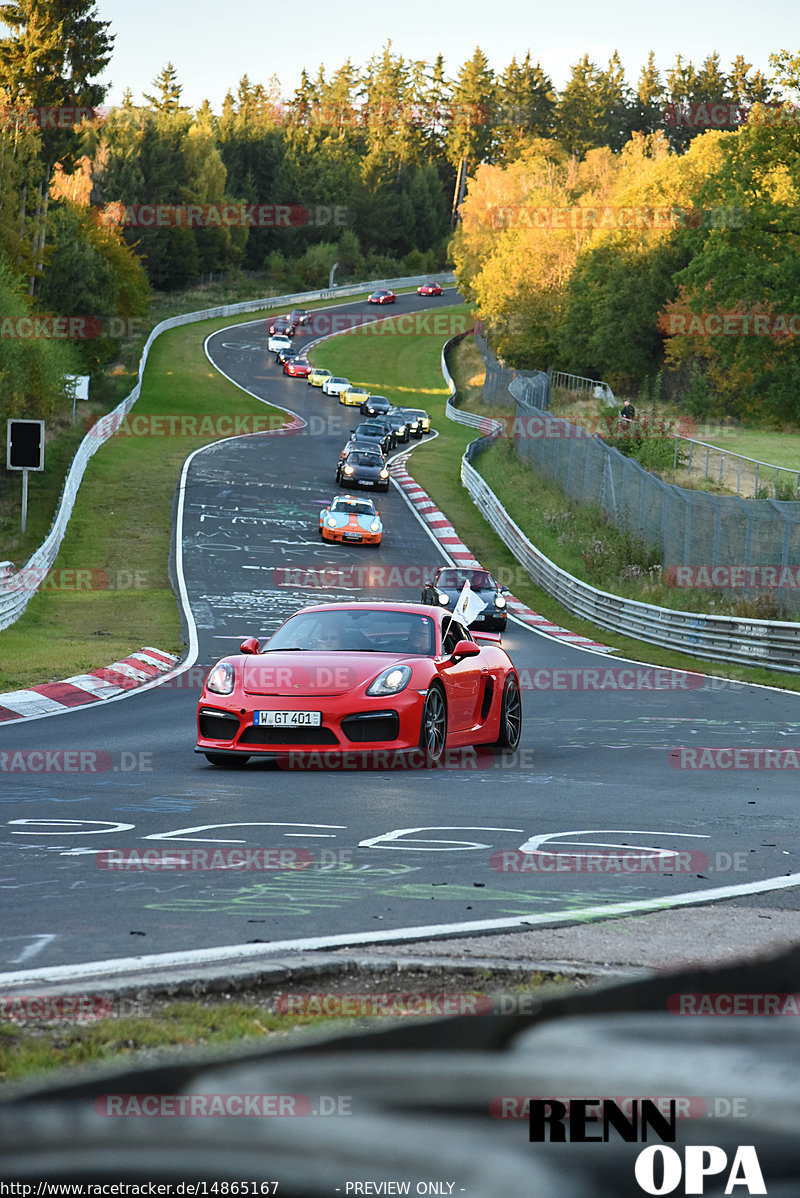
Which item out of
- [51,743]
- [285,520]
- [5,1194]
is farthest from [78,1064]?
[285,520]

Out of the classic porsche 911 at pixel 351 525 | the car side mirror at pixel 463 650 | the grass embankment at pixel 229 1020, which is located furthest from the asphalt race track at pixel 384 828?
the classic porsche 911 at pixel 351 525

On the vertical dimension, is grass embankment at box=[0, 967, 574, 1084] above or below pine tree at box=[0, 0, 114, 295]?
below

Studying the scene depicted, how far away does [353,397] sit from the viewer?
8012cm

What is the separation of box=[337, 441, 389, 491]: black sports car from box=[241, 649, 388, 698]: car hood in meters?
40.1

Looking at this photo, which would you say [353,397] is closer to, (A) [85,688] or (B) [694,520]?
(B) [694,520]

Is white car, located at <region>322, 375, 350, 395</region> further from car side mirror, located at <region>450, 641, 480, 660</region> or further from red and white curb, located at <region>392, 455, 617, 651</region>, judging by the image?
car side mirror, located at <region>450, 641, 480, 660</region>

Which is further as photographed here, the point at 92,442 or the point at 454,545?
the point at 92,442

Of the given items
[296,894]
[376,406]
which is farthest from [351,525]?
[296,894]

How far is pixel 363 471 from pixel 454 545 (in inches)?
381

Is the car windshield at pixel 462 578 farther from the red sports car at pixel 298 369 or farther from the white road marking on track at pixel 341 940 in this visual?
the red sports car at pixel 298 369

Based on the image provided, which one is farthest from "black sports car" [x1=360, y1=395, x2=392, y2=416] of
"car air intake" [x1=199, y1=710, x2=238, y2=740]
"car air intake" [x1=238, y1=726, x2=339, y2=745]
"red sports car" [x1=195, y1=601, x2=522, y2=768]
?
"car air intake" [x1=238, y1=726, x2=339, y2=745]

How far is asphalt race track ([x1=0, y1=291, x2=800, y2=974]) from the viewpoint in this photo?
555 centimetres

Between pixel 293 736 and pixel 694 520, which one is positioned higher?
pixel 293 736

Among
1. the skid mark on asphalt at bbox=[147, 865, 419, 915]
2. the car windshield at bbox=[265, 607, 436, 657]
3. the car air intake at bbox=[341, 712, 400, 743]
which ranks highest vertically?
the skid mark on asphalt at bbox=[147, 865, 419, 915]
